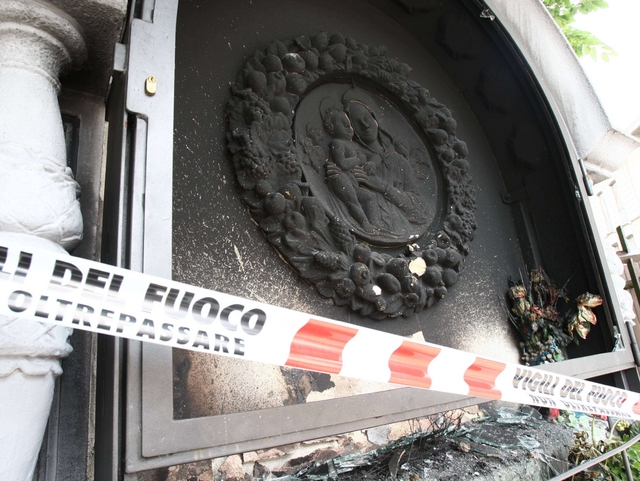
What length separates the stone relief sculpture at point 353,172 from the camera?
75.5 inches

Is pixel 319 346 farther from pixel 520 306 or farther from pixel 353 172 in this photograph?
pixel 520 306

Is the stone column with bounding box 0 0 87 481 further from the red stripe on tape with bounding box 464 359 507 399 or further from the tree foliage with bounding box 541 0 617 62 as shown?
the tree foliage with bounding box 541 0 617 62

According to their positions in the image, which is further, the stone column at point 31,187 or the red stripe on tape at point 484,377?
the red stripe on tape at point 484,377

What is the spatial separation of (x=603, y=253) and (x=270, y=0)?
2.30 metres

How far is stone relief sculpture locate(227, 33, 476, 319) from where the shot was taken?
1.92 meters

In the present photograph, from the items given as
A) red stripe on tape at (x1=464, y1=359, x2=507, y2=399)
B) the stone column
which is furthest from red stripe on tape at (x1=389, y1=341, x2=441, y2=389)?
the stone column

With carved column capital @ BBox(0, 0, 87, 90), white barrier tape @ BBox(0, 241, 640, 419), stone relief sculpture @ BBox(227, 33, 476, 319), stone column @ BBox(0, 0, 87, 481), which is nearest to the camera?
white barrier tape @ BBox(0, 241, 640, 419)

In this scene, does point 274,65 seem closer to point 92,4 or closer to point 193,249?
point 92,4

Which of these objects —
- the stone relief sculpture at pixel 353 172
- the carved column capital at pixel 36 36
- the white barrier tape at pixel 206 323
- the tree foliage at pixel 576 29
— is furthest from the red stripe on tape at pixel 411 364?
the tree foliage at pixel 576 29

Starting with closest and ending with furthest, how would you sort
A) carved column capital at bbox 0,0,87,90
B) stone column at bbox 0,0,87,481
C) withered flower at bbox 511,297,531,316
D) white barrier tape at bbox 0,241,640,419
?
white barrier tape at bbox 0,241,640,419 → stone column at bbox 0,0,87,481 → carved column capital at bbox 0,0,87,90 → withered flower at bbox 511,297,531,316

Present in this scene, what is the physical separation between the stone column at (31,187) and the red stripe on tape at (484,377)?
1.26 m

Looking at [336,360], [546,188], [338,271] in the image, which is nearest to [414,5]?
[546,188]

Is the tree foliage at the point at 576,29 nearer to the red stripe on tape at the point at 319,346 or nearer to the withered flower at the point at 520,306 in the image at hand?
the withered flower at the point at 520,306

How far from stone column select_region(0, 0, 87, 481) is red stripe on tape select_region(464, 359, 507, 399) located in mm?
1261
